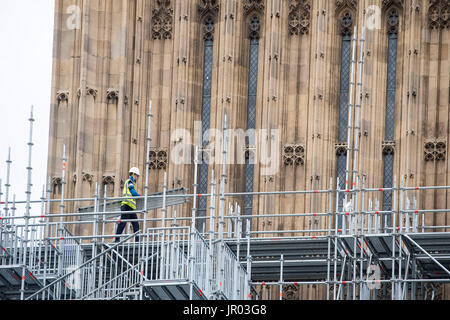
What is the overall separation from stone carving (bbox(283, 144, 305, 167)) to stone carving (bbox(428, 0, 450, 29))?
4.52 metres

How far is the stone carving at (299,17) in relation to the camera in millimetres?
44875

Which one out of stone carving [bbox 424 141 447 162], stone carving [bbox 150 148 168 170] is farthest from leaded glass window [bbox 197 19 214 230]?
stone carving [bbox 424 141 447 162]

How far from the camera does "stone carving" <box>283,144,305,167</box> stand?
1729 inches

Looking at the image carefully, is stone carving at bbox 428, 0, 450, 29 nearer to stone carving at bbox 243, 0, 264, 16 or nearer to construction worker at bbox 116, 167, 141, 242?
stone carving at bbox 243, 0, 264, 16

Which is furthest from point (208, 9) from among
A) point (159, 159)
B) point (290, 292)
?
point (290, 292)

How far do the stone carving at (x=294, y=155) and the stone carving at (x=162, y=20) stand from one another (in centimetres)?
484

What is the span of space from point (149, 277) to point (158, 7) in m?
9.83

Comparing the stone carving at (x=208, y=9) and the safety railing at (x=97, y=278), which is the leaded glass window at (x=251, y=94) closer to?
the stone carving at (x=208, y=9)

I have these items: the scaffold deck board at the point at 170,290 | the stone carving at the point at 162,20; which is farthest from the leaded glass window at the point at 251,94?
the scaffold deck board at the point at 170,290

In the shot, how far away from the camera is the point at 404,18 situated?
44125 mm
